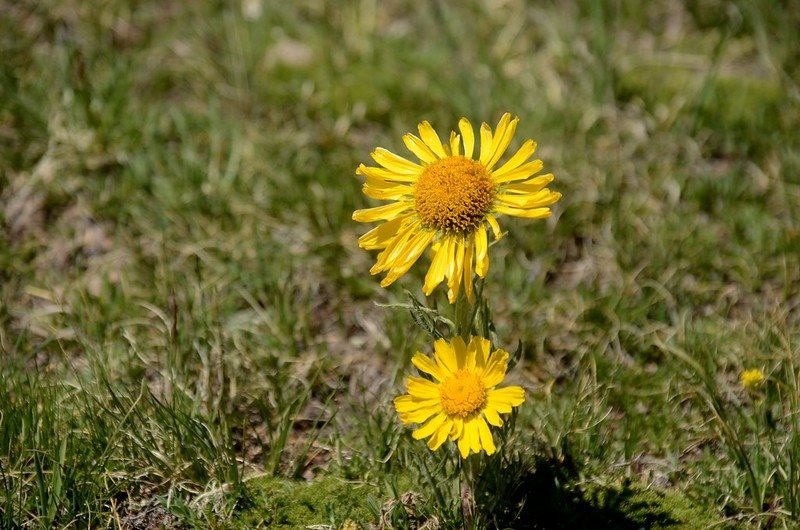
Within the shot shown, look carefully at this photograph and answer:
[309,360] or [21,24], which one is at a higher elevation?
[21,24]

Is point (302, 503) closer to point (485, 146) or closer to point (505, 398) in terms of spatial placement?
point (505, 398)

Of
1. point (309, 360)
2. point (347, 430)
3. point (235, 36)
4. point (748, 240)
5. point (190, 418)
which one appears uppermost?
point (235, 36)

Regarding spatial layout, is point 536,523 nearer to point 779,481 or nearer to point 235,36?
point 779,481

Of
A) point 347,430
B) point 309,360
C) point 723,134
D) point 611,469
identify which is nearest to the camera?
point 611,469

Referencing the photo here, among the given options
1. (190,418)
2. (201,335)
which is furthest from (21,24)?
(190,418)

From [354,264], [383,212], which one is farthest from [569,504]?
[354,264]
